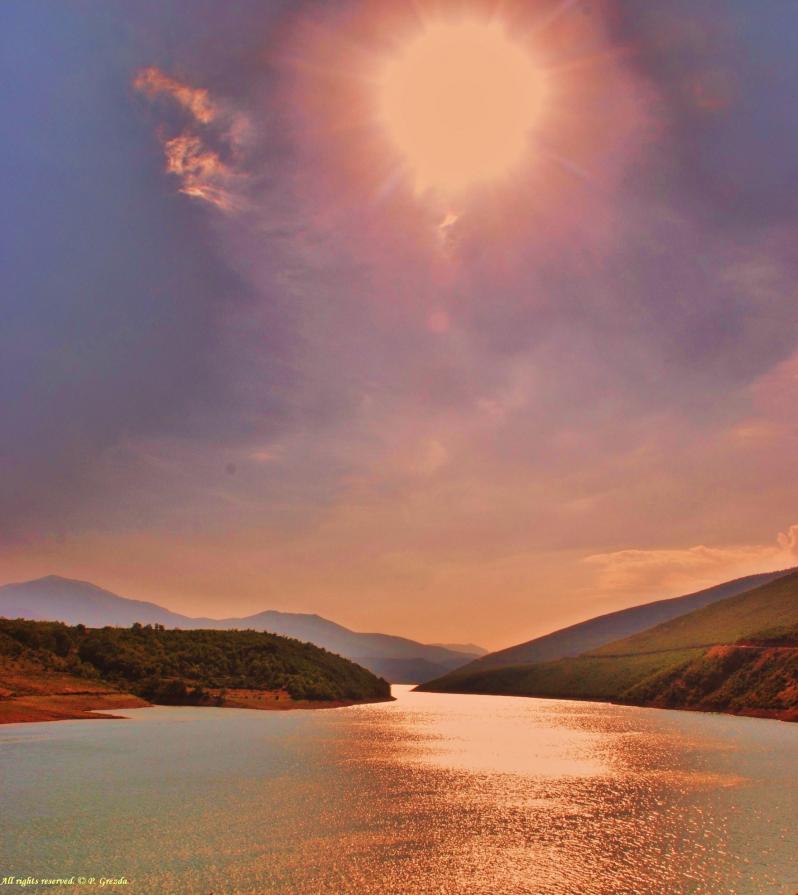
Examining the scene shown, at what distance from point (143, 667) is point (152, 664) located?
4.48 metres

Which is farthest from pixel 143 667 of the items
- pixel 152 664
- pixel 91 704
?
pixel 91 704

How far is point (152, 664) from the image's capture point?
165250 millimetres

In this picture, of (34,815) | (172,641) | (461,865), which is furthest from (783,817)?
(172,641)

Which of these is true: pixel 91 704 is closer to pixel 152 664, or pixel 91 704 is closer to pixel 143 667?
pixel 143 667

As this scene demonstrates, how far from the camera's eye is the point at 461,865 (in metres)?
32.8

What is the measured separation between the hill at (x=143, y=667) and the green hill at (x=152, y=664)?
0.22m

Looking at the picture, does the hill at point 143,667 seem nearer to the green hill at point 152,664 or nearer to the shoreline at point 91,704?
the green hill at point 152,664

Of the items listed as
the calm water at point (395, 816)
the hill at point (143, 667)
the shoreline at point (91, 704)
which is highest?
the hill at point (143, 667)

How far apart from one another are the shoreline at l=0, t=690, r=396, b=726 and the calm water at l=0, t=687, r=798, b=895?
78.7 feet

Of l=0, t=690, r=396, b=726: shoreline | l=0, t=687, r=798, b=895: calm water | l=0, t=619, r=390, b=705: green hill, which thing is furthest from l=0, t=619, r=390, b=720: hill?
l=0, t=687, r=798, b=895: calm water

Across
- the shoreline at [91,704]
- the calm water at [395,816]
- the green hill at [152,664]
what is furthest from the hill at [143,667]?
the calm water at [395,816]

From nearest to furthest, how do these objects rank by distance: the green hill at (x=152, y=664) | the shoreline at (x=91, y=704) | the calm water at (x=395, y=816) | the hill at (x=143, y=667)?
the calm water at (x=395, y=816) → the shoreline at (x=91, y=704) → the hill at (x=143, y=667) → the green hill at (x=152, y=664)

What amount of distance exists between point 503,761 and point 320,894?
48.8 meters

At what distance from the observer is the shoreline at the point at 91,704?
103 meters
